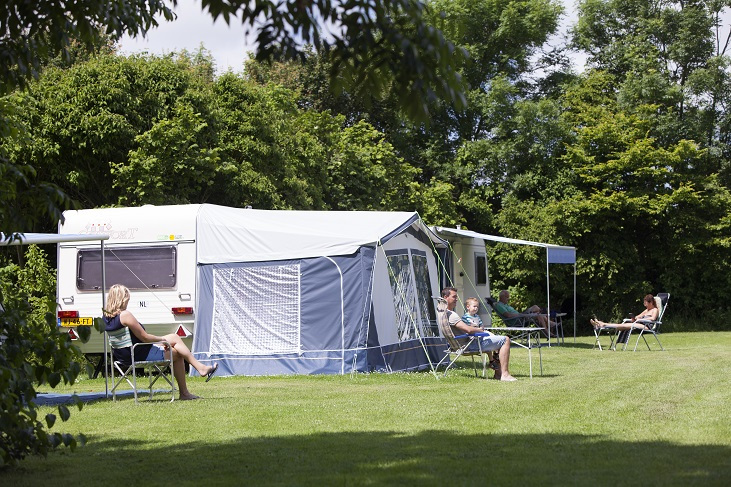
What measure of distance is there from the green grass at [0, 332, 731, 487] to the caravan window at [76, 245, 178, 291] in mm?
2465

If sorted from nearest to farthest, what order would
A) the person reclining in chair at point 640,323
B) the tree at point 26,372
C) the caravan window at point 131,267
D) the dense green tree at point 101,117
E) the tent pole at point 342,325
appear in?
1. the tree at point 26,372
2. the tent pole at point 342,325
3. the caravan window at point 131,267
4. the person reclining in chair at point 640,323
5. the dense green tree at point 101,117

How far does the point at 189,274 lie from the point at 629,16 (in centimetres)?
1987

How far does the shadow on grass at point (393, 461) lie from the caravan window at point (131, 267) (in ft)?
20.6

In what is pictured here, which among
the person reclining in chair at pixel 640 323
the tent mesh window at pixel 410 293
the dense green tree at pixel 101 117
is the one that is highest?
the dense green tree at pixel 101 117

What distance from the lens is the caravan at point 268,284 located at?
11102 mm

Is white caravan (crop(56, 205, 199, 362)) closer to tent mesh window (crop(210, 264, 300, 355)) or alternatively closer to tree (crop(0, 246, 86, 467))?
tent mesh window (crop(210, 264, 300, 355))

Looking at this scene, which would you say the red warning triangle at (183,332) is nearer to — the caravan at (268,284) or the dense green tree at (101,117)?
the caravan at (268,284)

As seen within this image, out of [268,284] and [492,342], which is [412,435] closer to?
[492,342]

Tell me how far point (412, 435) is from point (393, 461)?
3.19ft

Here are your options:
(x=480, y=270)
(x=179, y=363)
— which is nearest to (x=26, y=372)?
(x=179, y=363)

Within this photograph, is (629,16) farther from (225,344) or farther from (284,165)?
(225,344)

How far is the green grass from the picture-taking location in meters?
4.61

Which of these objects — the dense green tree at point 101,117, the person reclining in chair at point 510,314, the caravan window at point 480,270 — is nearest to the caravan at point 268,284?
the person reclining in chair at point 510,314

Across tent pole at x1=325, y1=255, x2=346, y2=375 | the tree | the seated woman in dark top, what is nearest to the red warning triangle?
tent pole at x1=325, y1=255, x2=346, y2=375
